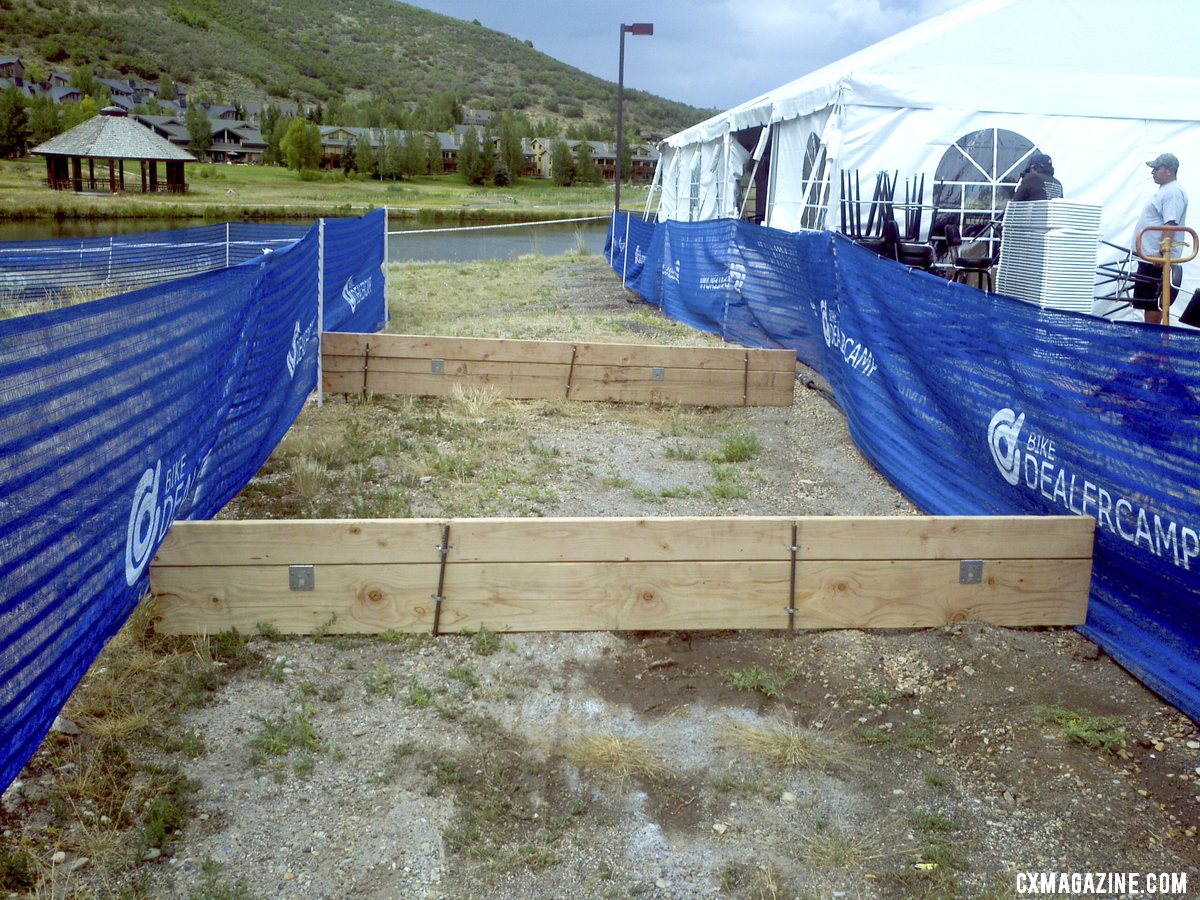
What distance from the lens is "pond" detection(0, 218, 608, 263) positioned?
35.4m

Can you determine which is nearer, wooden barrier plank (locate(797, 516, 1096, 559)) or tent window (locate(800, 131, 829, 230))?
wooden barrier plank (locate(797, 516, 1096, 559))

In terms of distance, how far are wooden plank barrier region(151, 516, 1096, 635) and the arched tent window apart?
9657mm

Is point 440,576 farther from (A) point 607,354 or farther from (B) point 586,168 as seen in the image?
(B) point 586,168

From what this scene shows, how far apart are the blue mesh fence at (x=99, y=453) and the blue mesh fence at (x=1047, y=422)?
4.16 metres

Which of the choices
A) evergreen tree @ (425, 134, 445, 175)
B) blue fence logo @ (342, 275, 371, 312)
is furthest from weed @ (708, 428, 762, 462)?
evergreen tree @ (425, 134, 445, 175)

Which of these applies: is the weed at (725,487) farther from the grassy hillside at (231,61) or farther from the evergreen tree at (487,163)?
the grassy hillside at (231,61)

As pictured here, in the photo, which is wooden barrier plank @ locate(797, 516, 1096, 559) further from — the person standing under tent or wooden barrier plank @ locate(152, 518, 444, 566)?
the person standing under tent

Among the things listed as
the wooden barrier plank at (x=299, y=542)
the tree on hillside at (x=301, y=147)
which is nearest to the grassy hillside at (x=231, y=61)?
the tree on hillside at (x=301, y=147)

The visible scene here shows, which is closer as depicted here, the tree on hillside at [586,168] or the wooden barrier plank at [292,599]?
the wooden barrier plank at [292,599]

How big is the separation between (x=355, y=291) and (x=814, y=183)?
6486 mm

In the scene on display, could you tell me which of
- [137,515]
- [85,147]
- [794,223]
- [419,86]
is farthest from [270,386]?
[419,86]

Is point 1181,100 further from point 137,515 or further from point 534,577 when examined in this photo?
point 137,515

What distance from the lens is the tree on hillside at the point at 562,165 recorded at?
123062 millimetres

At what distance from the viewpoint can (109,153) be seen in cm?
6894
